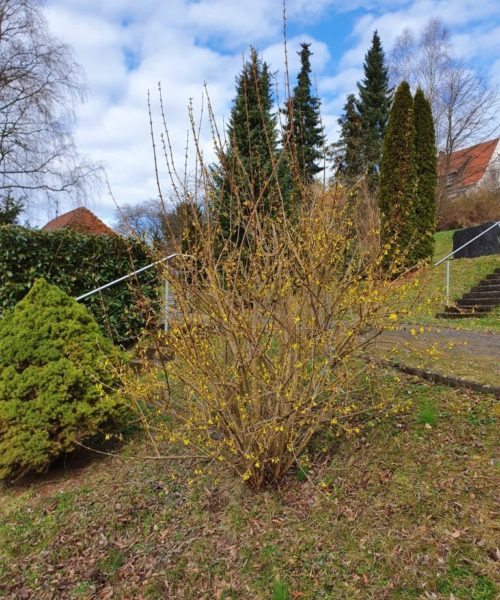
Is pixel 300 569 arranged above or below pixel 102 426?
below

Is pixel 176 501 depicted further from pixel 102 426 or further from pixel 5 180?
pixel 5 180

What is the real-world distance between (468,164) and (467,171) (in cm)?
78

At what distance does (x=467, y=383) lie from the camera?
126 inches

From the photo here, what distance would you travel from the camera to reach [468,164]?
24109 millimetres

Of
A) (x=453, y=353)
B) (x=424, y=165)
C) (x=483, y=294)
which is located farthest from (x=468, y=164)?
(x=453, y=353)

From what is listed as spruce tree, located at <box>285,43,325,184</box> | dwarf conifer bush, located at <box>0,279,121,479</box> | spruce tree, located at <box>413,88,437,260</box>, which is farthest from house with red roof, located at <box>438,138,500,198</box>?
dwarf conifer bush, located at <box>0,279,121,479</box>

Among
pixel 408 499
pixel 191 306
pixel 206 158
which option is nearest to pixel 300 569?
pixel 408 499

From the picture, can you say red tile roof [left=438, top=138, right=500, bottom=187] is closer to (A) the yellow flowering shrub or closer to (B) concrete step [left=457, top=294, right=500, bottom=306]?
(B) concrete step [left=457, top=294, right=500, bottom=306]

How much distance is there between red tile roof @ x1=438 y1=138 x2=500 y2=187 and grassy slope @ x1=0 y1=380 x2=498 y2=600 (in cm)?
2196

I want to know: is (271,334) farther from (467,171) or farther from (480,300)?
(467,171)

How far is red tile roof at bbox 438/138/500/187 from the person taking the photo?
22645mm

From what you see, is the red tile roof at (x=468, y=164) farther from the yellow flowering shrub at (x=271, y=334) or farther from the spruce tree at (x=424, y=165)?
the yellow flowering shrub at (x=271, y=334)

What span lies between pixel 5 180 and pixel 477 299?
12.9 meters

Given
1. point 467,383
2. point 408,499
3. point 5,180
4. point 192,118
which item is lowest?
point 408,499
